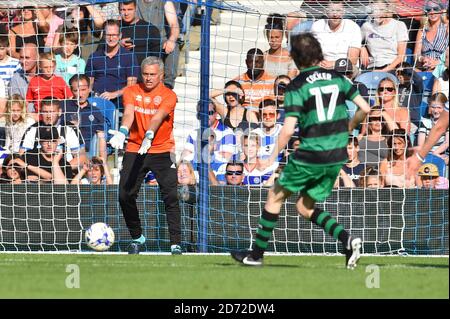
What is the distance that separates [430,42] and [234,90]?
2811 mm

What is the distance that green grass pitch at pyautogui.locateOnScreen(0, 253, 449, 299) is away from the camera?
7.76 metres

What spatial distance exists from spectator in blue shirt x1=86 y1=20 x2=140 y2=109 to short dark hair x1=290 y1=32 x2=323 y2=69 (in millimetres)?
5251

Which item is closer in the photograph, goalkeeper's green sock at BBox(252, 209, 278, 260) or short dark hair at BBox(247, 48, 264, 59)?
goalkeeper's green sock at BBox(252, 209, 278, 260)

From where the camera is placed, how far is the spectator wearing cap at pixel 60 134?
1444 centimetres

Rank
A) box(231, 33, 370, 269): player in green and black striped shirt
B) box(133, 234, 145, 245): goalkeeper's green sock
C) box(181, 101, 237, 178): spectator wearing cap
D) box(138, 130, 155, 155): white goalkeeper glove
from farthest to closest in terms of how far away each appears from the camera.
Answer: box(181, 101, 237, 178): spectator wearing cap < box(133, 234, 145, 245): goalkeeper's green sock < box(138, 130, 155, 155): white goalkeeper glove < box(231, 33, 370, 269): player in green and black striped shirt

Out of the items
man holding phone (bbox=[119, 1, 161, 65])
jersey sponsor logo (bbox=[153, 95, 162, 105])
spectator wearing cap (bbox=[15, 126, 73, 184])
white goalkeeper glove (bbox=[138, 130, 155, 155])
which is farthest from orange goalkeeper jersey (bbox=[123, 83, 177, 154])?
spectator wearing cap (bbox=[15, 126, 73, 184])

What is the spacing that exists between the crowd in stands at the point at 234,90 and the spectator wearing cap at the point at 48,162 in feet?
0.04

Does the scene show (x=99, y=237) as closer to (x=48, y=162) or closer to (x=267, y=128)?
(x=48, y=162)

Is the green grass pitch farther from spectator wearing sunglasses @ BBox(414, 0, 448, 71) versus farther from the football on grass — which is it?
spectator wearing sunglasses @ BBox(414, 0, 448, 71)

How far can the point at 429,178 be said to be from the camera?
14.1 m

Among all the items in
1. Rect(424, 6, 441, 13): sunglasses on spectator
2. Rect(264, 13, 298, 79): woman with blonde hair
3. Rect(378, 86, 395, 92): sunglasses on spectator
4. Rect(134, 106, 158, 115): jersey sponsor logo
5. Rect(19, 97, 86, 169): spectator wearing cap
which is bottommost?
Rect(19, 97, 86, 169): spectator wearing cap

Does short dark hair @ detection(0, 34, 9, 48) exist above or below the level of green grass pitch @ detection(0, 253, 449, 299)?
above

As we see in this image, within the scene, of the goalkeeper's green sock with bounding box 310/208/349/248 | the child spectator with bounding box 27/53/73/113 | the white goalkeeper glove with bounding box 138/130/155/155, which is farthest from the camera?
the child spectator with bounding box 27/53/73/113
